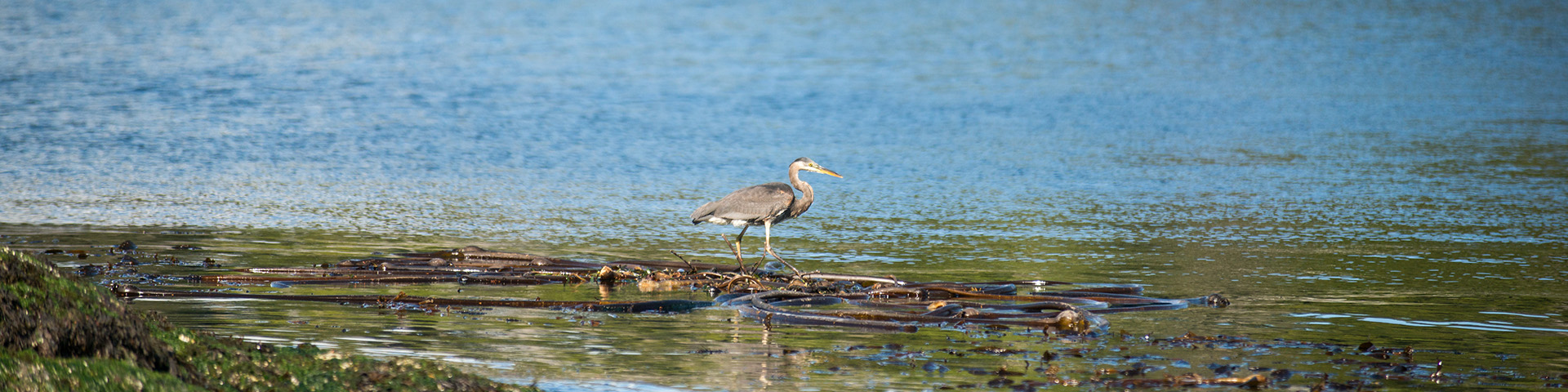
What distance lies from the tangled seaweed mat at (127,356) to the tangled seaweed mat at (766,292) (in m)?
2.91

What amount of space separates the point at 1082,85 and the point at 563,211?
57.4ft

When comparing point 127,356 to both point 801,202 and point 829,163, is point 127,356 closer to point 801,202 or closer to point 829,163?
point 801,202

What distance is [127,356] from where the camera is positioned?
5.51 meters

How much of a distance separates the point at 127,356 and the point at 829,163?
15.6 m

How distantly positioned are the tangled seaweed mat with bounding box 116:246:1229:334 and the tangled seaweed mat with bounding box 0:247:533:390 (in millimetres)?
2911

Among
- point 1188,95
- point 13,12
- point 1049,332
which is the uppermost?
point 13,12

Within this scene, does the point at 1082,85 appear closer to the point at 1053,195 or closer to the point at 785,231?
the point at 1053,195

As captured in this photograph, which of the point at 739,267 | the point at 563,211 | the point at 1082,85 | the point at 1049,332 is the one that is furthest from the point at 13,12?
the point at 1049,332

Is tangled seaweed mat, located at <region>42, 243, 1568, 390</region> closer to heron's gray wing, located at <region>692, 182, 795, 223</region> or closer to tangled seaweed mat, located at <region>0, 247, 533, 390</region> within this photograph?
tangled seaweed mat, located at <region>0, 247, 533, 390</region>

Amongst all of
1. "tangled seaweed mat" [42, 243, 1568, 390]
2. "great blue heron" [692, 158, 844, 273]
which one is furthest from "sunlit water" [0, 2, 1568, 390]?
"great blue heron" [692, 158, 844, 273]

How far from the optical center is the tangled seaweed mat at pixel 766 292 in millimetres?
8836

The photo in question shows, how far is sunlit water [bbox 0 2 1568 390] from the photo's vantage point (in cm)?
895

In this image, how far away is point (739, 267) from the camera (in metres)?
10.7

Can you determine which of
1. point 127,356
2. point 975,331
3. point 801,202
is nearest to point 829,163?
point 801,202
